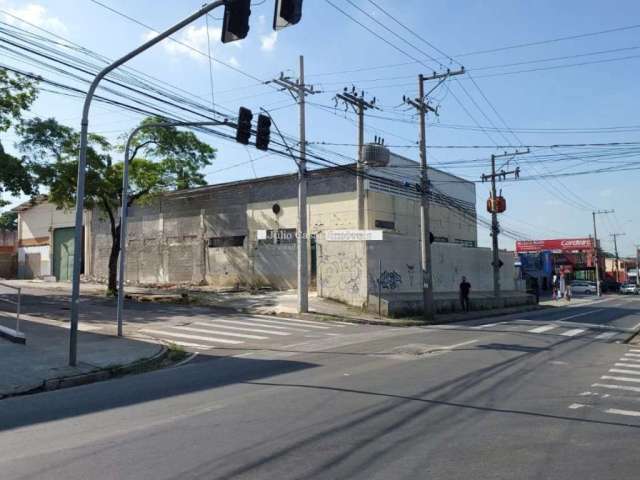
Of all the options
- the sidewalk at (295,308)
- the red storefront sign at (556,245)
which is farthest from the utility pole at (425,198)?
the red storefront sign at (556,245)

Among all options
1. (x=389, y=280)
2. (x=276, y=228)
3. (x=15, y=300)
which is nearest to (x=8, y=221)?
(x=15, y=300)

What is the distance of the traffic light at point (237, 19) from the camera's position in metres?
8.84

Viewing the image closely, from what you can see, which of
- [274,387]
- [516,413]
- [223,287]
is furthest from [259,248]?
[516,413]

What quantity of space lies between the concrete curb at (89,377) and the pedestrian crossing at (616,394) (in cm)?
854

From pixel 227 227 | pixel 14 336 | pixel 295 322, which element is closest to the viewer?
pixel 14 336

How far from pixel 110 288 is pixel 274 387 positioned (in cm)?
2456

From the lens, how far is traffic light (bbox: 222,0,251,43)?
8836 millimetres

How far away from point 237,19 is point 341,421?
6.19 metres

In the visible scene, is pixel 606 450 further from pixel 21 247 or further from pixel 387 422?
pixel 21 247

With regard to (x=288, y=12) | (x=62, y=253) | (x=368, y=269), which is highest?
(x=288, y=12)

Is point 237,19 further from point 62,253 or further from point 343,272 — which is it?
point 62,253

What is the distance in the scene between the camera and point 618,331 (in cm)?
2022

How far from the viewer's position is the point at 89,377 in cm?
1101

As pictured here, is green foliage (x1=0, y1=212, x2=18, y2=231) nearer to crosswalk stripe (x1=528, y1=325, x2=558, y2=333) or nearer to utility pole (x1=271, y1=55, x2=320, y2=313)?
utility pole (x1=271, y1=55, x2=320, y2=313)
